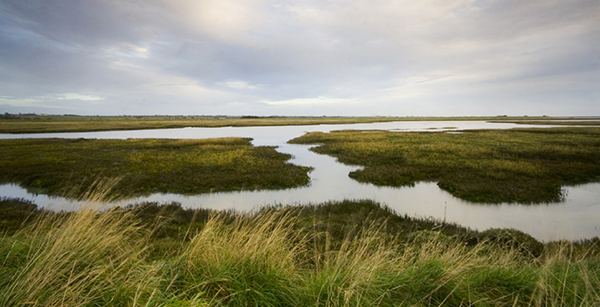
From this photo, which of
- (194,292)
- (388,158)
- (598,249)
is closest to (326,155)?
(388,158)

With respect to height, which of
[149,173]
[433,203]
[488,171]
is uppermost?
[488,171]

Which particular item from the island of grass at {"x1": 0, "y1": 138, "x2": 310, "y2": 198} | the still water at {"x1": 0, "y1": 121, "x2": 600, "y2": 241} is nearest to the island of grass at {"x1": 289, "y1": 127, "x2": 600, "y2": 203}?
the still water at {"x1": 0, "y1": 121, "x2": 600, "y2": 241}

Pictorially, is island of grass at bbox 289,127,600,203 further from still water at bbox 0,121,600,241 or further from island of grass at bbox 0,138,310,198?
island of grass at bbox 0,138,310,198

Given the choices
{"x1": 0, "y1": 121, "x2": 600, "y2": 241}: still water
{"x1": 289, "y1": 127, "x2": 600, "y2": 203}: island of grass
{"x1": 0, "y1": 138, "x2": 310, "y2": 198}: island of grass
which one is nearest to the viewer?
{"x1": 0, "y1": 121, "x2": 600, "y2": 241}: still water

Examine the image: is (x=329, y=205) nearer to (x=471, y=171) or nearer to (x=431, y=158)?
(x=471, y=171)

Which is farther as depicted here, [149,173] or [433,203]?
[149,173]

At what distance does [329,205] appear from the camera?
13.3 meters

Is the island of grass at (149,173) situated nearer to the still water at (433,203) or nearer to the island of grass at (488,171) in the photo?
the still water at (433,203)

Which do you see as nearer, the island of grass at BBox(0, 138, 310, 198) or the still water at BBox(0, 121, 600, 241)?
the still water at BBox(0, 121, 600, 241)

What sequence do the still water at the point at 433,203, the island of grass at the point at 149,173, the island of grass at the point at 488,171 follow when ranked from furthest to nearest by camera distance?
the island of grass at the point at 149,173 < the island of grass at the point at 488,171 < the still water at the point at 433,203

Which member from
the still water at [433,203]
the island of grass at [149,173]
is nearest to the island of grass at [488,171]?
the still water at [433,203]

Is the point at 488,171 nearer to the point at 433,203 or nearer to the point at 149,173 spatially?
the point at 433,203

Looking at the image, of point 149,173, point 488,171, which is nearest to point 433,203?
point 488,171

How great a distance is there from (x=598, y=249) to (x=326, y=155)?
78.4 feet
